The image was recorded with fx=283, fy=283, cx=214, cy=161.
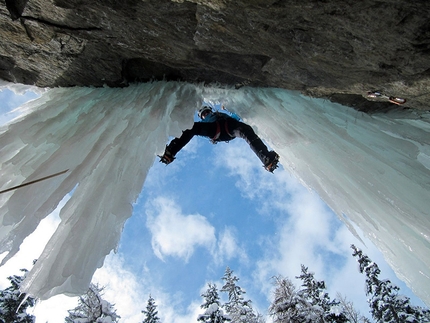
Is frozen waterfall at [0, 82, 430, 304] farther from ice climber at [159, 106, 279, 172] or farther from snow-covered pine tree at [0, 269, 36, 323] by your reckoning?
snow-covered pine tree at [0, 269, 36, 323]

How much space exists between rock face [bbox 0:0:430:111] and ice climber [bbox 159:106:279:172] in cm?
109

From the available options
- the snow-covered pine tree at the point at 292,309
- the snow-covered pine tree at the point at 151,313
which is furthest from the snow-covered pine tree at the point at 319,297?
the snow-covered pine tree at the point at 151,313

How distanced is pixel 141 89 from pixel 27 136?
1476mm

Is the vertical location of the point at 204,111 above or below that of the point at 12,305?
above

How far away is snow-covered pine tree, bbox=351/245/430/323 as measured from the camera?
47.6 feet

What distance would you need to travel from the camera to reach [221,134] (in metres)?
4.91

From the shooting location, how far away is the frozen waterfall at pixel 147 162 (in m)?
2.36

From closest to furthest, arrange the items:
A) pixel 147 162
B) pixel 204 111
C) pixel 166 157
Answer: pixel 147 162
pixel 166 157
pixel 204 111

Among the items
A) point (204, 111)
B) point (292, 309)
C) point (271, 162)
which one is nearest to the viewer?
point (271, 162)

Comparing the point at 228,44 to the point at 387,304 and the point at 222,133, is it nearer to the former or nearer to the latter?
the point at 222,133

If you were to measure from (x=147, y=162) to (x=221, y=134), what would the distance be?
211 cm

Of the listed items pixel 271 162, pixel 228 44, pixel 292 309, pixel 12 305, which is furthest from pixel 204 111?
pixel 12 305

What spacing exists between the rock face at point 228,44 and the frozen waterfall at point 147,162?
31cm

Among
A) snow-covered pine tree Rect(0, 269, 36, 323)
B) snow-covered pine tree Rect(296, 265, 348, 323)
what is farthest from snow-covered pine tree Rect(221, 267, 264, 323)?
snow-covered pine tree Rect(0, 269, 36, 323)
